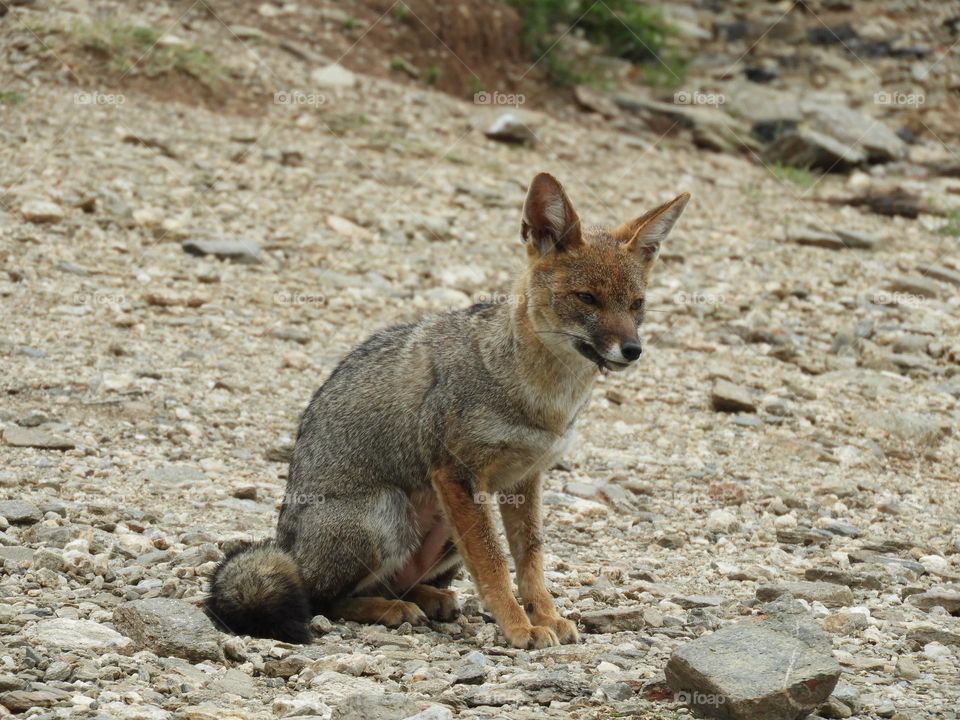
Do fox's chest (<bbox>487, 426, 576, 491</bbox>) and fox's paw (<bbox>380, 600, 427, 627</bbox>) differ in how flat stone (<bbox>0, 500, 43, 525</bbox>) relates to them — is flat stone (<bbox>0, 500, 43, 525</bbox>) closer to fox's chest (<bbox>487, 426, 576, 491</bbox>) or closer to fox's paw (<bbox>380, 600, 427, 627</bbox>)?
fox's paw (<bbox>380, 600, 427, 627</bbox>)

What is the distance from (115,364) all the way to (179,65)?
6.01m

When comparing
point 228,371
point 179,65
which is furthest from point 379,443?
point 179,65

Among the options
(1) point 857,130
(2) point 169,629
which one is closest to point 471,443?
(2) point 169,629

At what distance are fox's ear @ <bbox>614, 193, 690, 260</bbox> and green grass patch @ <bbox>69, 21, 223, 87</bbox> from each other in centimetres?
885

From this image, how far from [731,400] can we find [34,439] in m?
5.18

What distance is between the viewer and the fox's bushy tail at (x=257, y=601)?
5.47 metres

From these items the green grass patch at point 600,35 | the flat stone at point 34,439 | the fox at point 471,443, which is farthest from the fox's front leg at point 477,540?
the green grass patch at point 600,35

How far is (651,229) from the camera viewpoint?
6520 mm

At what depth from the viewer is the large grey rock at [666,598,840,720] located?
447cm

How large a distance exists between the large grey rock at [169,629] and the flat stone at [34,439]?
9.02 ft

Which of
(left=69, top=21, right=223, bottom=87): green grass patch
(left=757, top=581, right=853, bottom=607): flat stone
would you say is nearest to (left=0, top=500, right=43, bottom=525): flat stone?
(left=757, top=581, right=853, bottom=607): flat stone

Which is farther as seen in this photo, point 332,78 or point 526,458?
point 332,78

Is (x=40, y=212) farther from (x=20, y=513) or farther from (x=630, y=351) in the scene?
(x=630, y=351)

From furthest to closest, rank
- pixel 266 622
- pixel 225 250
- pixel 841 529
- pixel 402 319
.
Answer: pixel 225 250
pixel 402 319
pixel 841 529
pixel 266 622
